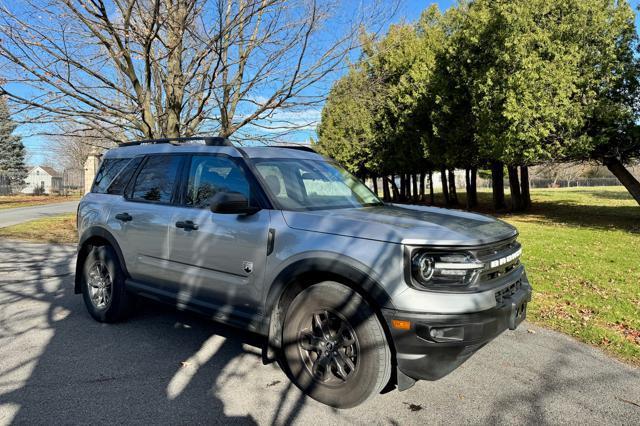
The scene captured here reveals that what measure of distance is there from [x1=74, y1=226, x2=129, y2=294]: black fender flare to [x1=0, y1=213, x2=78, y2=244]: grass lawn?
7.60 metres

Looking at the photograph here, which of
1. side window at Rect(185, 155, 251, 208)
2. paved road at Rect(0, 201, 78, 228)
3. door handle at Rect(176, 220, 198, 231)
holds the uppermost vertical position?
side window at Rect(185, 155, 251, 208)

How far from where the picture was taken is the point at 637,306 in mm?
5480

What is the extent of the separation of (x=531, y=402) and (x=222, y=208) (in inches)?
104

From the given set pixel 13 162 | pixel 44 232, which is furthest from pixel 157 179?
pixel 13 162

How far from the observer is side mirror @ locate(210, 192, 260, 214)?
3.33 m

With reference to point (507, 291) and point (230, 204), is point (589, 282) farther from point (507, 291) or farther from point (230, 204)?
point (230, 204)

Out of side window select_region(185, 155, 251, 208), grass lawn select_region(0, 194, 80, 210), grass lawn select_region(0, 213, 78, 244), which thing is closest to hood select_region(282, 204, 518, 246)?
side window select_region(185, 155, 251, 208)

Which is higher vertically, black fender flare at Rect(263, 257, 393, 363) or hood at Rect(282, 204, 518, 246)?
hood at Rect(282, 204, 518, 246)

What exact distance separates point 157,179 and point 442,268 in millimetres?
3030

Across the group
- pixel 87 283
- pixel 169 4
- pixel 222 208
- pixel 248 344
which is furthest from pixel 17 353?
pixel 169 4

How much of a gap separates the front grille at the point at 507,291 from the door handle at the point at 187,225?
8.07ft

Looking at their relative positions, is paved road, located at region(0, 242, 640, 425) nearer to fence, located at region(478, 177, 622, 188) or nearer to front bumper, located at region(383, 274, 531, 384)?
front bumper, located at region(383, 274, 531, 384)

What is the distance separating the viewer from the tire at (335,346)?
286 centimetres

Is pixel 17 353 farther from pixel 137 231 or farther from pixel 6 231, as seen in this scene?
pixel 6 231
